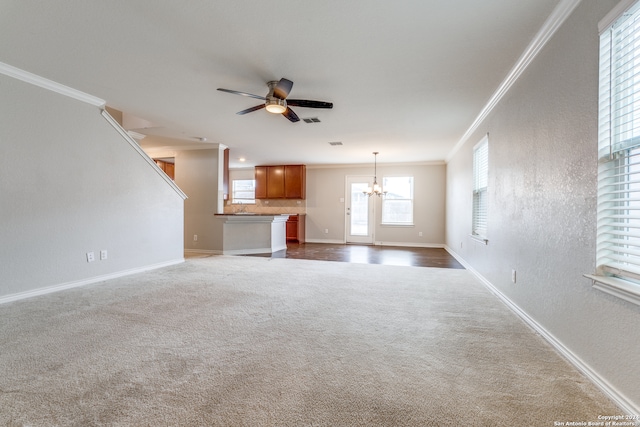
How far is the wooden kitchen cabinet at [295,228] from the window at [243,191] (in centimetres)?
175

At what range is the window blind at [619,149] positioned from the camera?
140 centimetres

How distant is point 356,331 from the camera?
7.21 feet

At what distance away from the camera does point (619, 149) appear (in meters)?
1.48

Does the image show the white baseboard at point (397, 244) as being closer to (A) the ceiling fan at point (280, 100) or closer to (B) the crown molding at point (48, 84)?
(A) the ceiling fan at point (280, 100)

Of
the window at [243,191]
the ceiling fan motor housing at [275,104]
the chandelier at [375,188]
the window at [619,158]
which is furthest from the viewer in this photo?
the window at [243,191]

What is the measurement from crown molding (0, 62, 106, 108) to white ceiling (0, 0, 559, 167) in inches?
4.9

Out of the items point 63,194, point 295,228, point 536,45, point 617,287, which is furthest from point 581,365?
point 295,228

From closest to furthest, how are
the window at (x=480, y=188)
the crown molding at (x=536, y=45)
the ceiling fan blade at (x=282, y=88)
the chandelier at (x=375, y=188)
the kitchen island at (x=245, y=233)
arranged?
the crown molding at (x=536, y=45) < the ceiling fan blade at (x=282, y=88) < the window at (x=480, y=188) < the kitchen island at (x=245, y=233) < the chandelier at (x=375, y=188)

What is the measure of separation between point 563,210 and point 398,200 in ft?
20.4

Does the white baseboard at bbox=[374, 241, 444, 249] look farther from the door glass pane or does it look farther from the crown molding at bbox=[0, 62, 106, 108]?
the crown molding at bbox=[0, 62, 106, 108]

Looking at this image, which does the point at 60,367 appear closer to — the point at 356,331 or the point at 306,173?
the point at 356,331

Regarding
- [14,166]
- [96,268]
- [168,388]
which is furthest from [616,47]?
[96,268]

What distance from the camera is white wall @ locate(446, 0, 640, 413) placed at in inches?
58.0

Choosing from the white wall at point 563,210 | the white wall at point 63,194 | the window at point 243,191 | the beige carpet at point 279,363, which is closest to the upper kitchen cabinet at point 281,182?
the window at point 243,191
